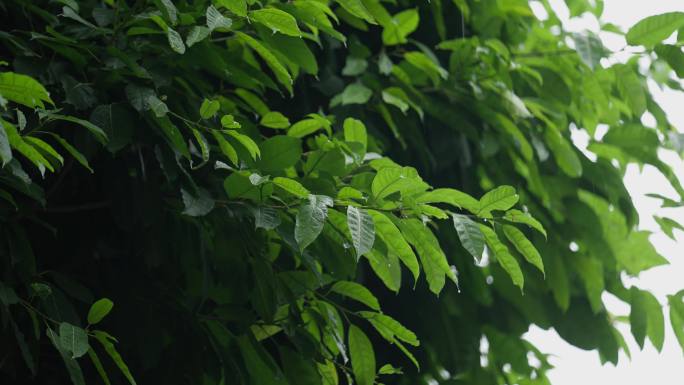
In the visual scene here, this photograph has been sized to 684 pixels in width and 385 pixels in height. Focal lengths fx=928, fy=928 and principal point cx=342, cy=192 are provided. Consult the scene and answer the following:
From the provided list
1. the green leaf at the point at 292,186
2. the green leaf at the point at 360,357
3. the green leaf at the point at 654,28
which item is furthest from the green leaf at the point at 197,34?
the green leaf at the point at 654,28

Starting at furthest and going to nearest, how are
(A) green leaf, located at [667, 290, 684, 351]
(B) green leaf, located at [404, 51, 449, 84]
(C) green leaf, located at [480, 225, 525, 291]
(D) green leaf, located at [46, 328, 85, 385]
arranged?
(A) green leaf, located at [667, 290, 684, 351] < (B) green leaf, located at [404, 51, 449, 84] < (C) green leaf, located at [480, 225, 525, 291] < (D) green leaf, located at [46, 328, 85, 385]

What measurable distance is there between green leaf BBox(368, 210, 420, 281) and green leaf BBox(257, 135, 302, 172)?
0.68 ft

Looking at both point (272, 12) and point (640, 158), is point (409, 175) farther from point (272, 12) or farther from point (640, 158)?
point (640, 158)

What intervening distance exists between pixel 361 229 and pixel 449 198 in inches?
7.7

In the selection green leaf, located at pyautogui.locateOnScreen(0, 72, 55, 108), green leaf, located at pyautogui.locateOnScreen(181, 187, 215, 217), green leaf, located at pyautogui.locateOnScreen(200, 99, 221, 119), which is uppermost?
green leaf, located at pyautogui.locateOnScreen(0, 72, 55, 108)

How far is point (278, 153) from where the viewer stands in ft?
5.01

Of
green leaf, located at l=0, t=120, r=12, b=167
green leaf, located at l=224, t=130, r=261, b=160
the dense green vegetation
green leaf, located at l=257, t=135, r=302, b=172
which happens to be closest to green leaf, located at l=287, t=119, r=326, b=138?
the dense green vegetation

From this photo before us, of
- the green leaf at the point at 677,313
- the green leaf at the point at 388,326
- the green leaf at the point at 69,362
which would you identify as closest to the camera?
the green leaf at the point at 69,362

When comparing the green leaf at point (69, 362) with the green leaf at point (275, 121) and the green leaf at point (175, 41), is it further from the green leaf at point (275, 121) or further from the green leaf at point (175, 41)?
the green leaf at point (275, 121)

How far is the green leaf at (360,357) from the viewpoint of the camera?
5.52 feet

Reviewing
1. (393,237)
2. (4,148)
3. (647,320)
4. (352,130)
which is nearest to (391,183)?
(393,237)

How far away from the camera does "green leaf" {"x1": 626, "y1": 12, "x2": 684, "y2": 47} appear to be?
6.07 feet

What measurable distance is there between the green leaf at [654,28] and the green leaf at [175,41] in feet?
3.19

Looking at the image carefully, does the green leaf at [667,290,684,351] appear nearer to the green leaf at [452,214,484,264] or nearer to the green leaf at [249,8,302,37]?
the green leaf at [452,214,484,264]
